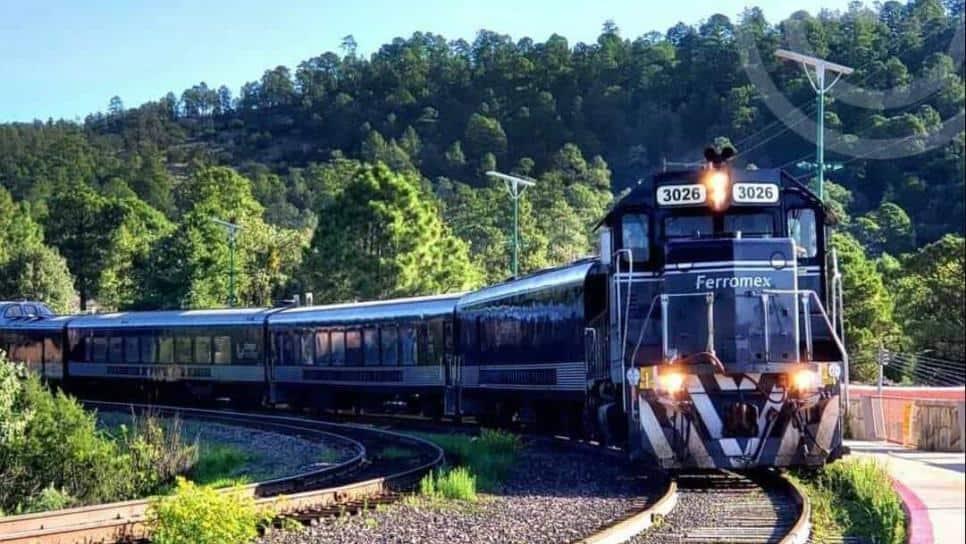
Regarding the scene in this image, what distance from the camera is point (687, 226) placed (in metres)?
14.9

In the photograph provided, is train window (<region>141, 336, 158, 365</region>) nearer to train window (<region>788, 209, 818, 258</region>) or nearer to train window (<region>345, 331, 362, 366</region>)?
train window (<region>345, 331, 362, 366</region>)

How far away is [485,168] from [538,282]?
63981 mm

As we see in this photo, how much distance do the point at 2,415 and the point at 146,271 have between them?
35.8 meters

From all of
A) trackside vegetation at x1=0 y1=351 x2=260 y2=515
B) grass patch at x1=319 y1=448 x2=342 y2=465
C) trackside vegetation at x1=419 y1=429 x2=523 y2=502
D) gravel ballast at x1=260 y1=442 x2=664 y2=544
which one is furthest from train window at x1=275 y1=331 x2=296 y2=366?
gravel ballast at x1=260 y1=442 x2=664 y2=544

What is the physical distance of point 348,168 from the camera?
106 metres

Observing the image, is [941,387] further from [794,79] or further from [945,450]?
[794,79]

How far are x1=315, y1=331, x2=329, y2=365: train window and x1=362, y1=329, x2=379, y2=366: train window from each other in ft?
5.42

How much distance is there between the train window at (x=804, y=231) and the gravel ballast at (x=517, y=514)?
333 centimetres

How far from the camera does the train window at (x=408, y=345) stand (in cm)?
2970

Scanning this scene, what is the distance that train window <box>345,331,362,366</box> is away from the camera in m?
31.6

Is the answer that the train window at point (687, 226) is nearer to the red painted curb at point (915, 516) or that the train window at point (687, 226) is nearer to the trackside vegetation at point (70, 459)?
the red painted curb at point (915, 516)

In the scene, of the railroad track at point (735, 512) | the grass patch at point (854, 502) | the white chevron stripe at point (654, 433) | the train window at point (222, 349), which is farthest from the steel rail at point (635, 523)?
the train window at point (222, 349)

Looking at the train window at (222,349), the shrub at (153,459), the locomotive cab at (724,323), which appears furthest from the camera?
the train window at (222,349)

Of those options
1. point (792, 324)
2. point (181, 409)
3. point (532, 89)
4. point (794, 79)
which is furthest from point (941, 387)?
point (532, 89)
